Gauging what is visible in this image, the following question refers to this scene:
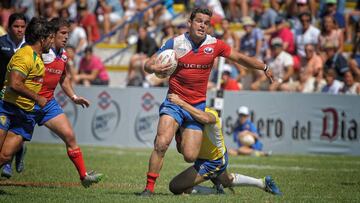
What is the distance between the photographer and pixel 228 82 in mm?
22641

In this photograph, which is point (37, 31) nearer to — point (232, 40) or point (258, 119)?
point (258, 119)

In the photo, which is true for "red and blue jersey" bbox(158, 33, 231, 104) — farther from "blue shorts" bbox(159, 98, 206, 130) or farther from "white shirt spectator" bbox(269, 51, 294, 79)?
"white shirt spectator" bbox(269, 51, 294, 79)

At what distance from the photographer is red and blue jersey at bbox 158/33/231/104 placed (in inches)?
435

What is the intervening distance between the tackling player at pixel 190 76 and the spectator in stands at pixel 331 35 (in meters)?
11.6

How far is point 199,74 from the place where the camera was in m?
11.1

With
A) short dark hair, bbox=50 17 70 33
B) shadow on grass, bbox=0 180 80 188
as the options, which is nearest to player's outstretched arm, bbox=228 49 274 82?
short dark hair, bbox=50 17 70 33

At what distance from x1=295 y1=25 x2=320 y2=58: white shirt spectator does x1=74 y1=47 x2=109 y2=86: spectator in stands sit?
5.53 meters

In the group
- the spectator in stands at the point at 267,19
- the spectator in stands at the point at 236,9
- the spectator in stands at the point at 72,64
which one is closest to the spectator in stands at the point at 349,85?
the spectator in stands at the point at 267,19

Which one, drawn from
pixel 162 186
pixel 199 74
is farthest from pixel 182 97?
pixel 162 186

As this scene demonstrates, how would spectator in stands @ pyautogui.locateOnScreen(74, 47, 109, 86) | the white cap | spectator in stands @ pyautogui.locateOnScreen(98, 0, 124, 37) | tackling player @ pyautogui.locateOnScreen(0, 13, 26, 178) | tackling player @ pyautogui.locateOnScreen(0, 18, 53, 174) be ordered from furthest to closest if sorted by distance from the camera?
spectator in stands @ pyautogui.locateOnScreen(98, 0, 124, 37) → spectator in stands @ pyautogui.locateOnScreen(74, 47, 109, 86) → the white cap → tackling player @ pyautogui.locateOnScreen(0, 13, 26, 178) → tackling player @ pyautogui.locateOnScreen(0, 18, 53, 174)

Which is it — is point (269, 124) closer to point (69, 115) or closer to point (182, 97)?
point (69, 115)

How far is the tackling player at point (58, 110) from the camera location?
11.4 m

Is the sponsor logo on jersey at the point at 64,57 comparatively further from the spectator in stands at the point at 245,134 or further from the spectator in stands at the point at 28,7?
the spectator in stands at the point at 28,7

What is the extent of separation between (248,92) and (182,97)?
10487 mm
